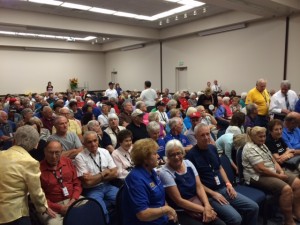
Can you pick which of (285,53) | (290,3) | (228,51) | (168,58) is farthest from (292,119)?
(168,58)

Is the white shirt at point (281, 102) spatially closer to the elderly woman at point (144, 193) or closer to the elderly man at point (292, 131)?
the elderly man at point (292, 131)

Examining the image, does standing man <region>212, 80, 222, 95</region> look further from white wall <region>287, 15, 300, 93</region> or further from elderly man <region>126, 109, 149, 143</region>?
elderly man <region>126, 109, 149, 143</region>

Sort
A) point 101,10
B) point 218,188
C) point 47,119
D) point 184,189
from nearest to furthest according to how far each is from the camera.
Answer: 1. point 184,189
2. point 218,188
3. point 47,119
4. point 101,10

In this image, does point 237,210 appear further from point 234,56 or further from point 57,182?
point 234,56

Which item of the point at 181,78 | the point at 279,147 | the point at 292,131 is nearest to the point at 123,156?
the point at 279,147

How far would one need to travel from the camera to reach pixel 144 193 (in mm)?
1949

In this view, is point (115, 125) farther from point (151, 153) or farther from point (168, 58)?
point (168, 58)

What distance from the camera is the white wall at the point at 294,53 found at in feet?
27.5

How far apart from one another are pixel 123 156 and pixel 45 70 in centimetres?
1462

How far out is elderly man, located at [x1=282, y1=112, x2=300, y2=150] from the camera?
3.76 m

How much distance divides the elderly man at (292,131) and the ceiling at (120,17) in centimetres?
414

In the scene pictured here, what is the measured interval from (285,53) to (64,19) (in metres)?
7.86

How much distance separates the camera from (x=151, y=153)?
206cm

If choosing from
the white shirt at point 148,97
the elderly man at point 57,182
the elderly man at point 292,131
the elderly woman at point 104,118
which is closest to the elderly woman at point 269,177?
the elderly man at point 292,131
